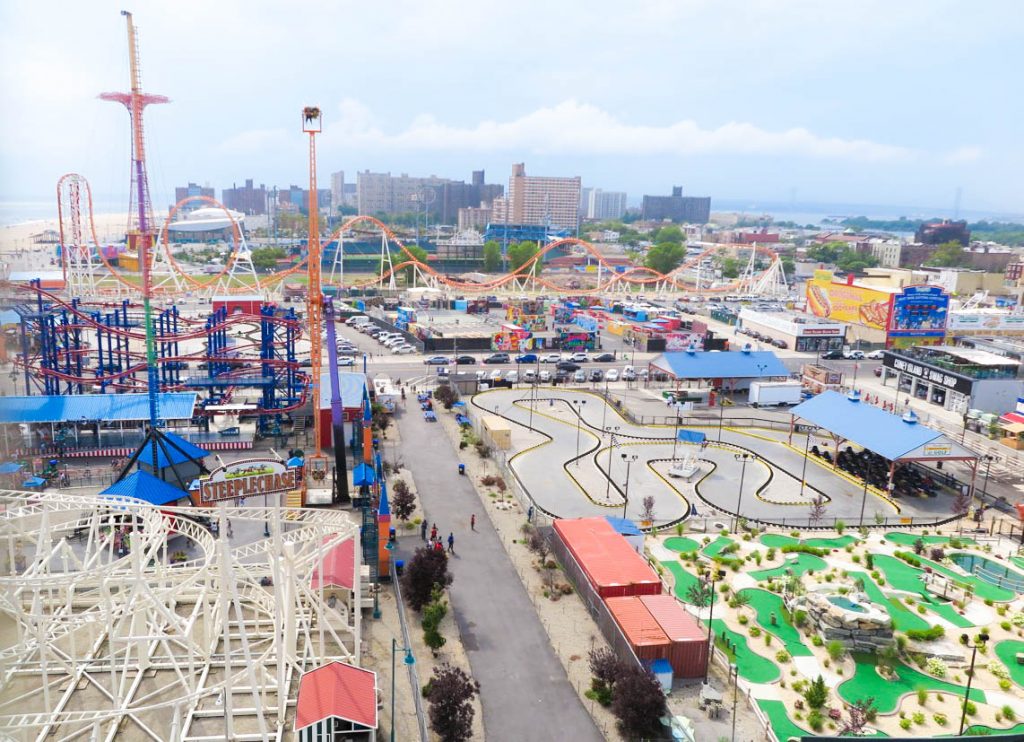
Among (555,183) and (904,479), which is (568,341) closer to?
(904,479)

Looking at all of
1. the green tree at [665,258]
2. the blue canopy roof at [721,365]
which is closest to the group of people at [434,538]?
the blue canopy roof at [721,365]

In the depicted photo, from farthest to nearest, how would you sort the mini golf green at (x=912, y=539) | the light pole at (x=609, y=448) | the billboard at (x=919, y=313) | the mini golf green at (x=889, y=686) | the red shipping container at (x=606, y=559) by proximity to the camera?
the billboard at (x=919, y=313) → the light pole at (x=609, y=448) → the mini golf green at (x=912, y=539) → the red shipping container at (x=606, y=559) → the mini golf green at (x=889, y=686)

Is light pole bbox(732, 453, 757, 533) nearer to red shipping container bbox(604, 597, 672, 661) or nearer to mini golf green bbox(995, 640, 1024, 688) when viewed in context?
red shipping container bbox(604, 597, 672, 661)

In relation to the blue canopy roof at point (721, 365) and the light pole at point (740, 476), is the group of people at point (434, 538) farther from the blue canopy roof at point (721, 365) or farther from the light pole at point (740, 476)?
the blue canopy roof at point (721, 365)

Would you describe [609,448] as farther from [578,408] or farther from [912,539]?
[912,539]

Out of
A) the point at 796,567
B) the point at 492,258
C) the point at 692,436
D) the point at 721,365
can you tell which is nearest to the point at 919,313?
the point at 721,365

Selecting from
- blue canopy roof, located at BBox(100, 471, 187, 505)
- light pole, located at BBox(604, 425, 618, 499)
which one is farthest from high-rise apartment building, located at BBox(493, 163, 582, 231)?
blue canopy roof, located at BBox(100, 471, 187, 505)
